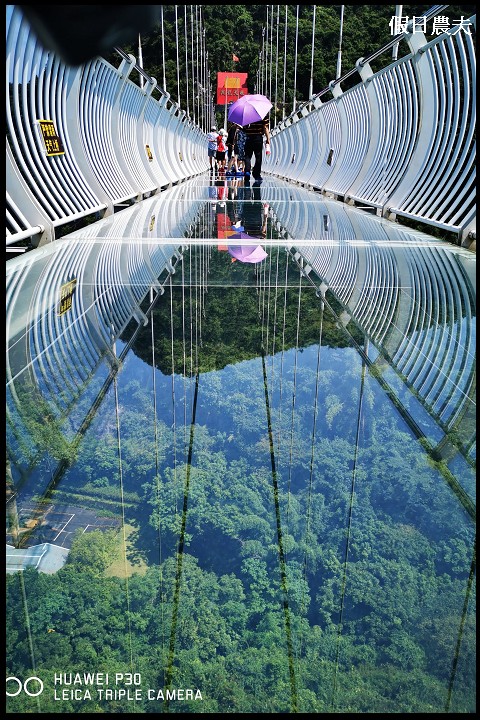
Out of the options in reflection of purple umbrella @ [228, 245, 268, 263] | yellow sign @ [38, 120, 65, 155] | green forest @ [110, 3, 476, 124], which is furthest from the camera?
green forest @ [110, 3, 476, 124]

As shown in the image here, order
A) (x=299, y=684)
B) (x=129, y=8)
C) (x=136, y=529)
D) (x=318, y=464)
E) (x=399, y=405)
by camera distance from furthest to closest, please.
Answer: (x=399, y=405) → (x=318, y=464) → (x=136, y=529) → (x=299, y=684) → (x=129, y=8)

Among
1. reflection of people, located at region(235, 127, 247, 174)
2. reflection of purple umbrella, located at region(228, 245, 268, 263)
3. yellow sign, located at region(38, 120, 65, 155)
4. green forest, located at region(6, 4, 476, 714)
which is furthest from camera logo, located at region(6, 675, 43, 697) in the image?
reflection of people, located at region(235, 127, 247, 174)

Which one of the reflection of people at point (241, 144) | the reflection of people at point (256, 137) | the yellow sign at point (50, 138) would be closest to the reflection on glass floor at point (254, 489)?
the yellow sign at point (50, 138)

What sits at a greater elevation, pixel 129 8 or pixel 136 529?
pixel 129 8

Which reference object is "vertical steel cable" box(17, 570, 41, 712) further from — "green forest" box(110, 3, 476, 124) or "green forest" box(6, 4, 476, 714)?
"green forest" box(110, 3, 476, 124)

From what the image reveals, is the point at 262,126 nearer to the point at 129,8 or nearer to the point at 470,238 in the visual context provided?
the point at 470,238

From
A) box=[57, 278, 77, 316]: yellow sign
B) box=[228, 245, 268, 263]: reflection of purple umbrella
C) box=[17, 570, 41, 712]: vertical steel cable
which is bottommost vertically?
box=[228, 245, 268, 263]: reflection of purple umbrella

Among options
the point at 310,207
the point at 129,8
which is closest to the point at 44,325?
the point at 129,8
